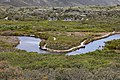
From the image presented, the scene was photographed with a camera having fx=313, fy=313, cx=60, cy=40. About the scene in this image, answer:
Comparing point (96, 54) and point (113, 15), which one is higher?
point (96, 54)

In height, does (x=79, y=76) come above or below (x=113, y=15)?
above

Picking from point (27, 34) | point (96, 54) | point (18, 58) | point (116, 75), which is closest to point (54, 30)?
point (27, 34)

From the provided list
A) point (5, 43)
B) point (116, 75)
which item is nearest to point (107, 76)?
point (116, 75)

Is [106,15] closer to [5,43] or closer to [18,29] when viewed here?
[18,29]

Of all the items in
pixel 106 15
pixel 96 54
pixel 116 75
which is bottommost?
pixel 106 15

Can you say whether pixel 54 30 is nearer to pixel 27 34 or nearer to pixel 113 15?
pixel 27 34

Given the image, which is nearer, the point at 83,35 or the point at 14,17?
the point at 83,35

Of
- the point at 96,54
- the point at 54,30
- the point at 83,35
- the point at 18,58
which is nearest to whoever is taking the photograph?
the point at 18,58

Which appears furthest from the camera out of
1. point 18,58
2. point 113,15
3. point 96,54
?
point 113,15

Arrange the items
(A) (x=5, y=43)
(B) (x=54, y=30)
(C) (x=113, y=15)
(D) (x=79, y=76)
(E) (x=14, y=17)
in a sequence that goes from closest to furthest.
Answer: (D) (x=79, y=76) < (A) (x=5, y=43) < (B) (x=54, y=30) < (E) (x=14, y=17) < (C) (x=113, y=15)
